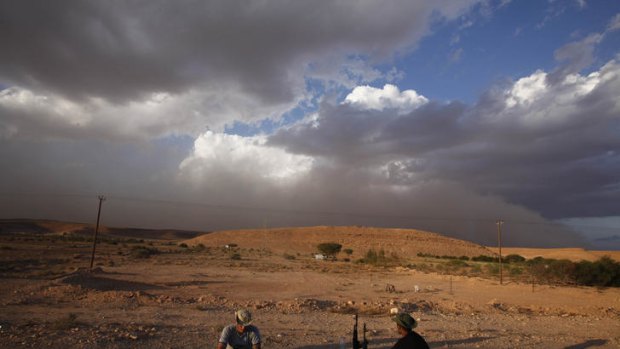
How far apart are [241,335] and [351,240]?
117 meters

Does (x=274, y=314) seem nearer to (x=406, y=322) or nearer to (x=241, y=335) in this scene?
(x=241, y=335)

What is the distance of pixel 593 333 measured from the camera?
1689cm

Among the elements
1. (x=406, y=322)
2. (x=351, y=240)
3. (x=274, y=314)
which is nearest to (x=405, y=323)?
(x=406, y=322)

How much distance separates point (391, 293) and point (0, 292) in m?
22.3

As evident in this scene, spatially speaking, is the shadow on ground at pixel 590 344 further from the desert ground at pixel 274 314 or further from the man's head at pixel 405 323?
the man's head at pixel 405 323

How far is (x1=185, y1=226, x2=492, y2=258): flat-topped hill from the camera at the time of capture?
11075 centimetres

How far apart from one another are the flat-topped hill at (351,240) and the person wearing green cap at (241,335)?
3656 inches

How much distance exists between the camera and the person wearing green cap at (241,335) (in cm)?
810

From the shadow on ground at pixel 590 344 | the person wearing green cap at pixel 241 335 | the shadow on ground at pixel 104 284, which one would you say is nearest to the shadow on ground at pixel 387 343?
the shadow on ground at pixel 590 344

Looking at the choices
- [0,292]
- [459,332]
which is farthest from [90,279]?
[459,332]

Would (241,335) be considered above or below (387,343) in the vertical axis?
above

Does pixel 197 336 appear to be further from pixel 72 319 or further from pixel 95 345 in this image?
pixel 72 319

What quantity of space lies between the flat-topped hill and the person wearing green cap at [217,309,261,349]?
305 ft

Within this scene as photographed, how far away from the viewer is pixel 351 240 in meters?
123
